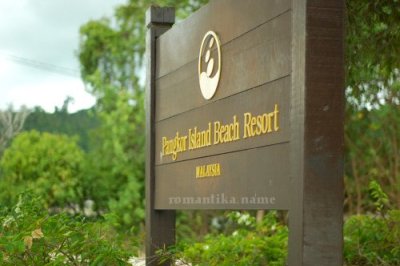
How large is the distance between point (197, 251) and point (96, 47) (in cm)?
1994

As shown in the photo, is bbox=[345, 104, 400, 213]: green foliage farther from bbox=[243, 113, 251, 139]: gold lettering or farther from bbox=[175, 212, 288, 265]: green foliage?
bbox=[243, 113, 251, 139]: gold lettering

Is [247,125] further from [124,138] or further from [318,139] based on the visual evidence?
[124,138]

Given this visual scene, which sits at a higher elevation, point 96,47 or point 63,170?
point 96,47

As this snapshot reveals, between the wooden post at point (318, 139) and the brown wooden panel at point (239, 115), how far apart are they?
→ 0.24 metres

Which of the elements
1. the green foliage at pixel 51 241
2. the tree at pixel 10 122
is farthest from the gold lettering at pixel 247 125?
the tree at pixel 10 122

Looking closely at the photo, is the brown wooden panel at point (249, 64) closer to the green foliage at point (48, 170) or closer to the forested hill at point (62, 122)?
the green foliage at point (48, 170)

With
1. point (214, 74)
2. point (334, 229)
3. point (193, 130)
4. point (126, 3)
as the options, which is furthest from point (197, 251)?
point (126, 3)

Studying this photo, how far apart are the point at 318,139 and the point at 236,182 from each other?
1.07 meters

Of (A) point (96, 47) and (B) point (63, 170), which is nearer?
(B) point (63, 170)

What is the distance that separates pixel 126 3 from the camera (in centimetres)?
2295

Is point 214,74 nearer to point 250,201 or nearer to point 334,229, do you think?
point 250,201

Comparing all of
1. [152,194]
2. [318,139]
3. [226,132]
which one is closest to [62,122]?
[152,194]

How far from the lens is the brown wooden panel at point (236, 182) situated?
4.33 metres

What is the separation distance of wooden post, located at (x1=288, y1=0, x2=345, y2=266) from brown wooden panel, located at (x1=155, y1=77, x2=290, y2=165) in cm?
24
